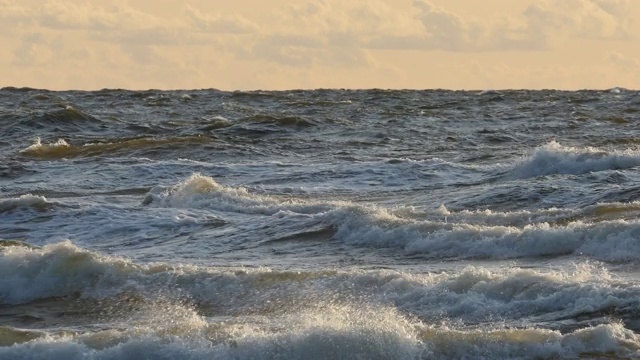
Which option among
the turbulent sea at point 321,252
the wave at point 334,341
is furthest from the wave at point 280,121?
the wave at point 334,341

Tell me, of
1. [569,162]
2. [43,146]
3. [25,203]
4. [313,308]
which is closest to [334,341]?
[313,308]

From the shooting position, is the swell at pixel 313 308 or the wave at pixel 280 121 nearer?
the swell at pixel 313 308

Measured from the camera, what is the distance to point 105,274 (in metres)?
12.0

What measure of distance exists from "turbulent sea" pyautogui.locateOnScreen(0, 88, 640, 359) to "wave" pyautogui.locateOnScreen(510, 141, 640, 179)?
0.14ft

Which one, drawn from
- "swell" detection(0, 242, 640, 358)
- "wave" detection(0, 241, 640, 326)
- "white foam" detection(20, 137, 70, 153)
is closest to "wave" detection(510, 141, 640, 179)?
"wave" detection(0, 241, 640, 326)

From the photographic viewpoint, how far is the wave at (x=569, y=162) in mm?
19391

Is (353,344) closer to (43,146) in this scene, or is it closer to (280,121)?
(43,146)

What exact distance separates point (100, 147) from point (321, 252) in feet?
50.4

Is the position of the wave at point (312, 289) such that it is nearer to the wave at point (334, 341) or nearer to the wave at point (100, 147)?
the wave at point (334, 341)

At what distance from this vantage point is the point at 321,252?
13406 mm

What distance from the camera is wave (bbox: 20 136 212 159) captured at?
2683 centimetres

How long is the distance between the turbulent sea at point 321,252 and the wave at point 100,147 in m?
0.13

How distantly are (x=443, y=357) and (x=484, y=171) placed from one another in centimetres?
1264

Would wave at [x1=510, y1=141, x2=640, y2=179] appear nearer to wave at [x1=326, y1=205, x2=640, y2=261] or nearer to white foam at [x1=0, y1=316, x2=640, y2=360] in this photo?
wave at [x1=326, y1=205, x2=640, y2=261]
